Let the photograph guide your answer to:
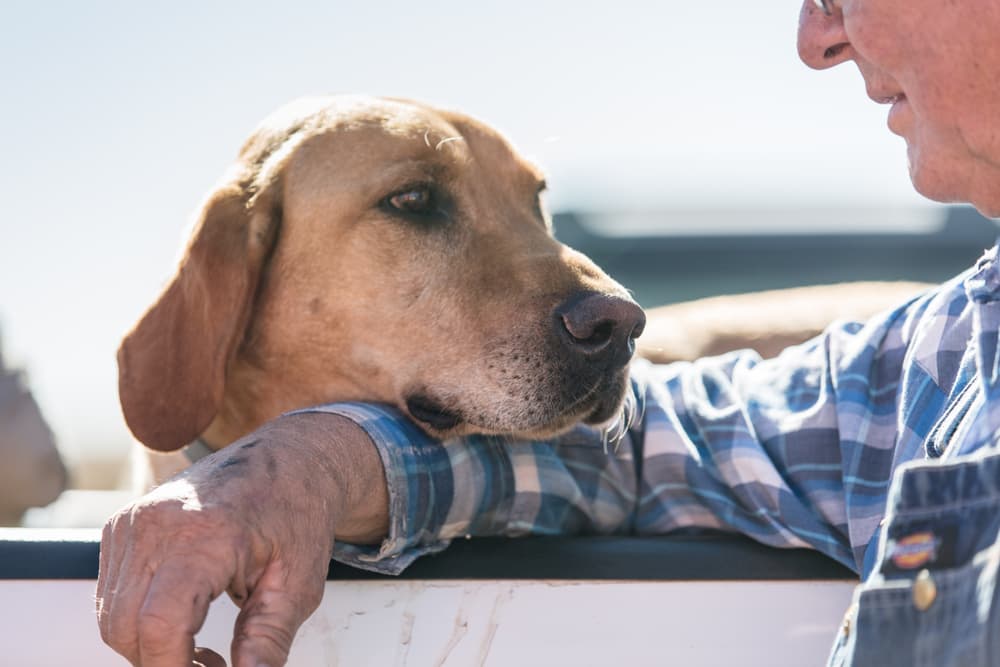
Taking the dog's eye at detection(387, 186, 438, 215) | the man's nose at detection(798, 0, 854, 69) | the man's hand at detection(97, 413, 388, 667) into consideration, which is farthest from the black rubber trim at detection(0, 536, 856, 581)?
the dog's eye at detection(387, 186, 438, 215)

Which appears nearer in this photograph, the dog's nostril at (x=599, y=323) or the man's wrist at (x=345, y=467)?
the man's wrist at (x=345, y=467)

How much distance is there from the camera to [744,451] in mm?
2066

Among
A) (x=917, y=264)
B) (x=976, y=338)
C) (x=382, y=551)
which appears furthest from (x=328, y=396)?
(x=917, y=264)

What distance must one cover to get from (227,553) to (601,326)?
106cm

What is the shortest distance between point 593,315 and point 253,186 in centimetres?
88

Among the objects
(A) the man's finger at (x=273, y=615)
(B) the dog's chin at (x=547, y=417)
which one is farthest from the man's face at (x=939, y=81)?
(A) the man's finger at (x=273, y=615)

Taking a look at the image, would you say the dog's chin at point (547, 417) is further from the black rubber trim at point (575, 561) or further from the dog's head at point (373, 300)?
the black rubber trim at point (575, 561)

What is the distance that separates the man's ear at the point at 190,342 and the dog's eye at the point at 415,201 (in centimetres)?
35

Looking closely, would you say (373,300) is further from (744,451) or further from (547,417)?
(744,451)

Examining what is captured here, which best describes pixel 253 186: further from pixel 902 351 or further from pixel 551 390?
pixel 902 351

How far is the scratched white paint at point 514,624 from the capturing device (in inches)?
64.7

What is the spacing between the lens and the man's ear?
2.20m

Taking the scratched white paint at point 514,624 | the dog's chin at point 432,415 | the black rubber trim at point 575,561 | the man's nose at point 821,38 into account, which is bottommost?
the scratched white paint at point 514,624

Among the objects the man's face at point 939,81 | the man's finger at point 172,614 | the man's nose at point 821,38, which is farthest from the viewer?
the man's nose at point 821,38
